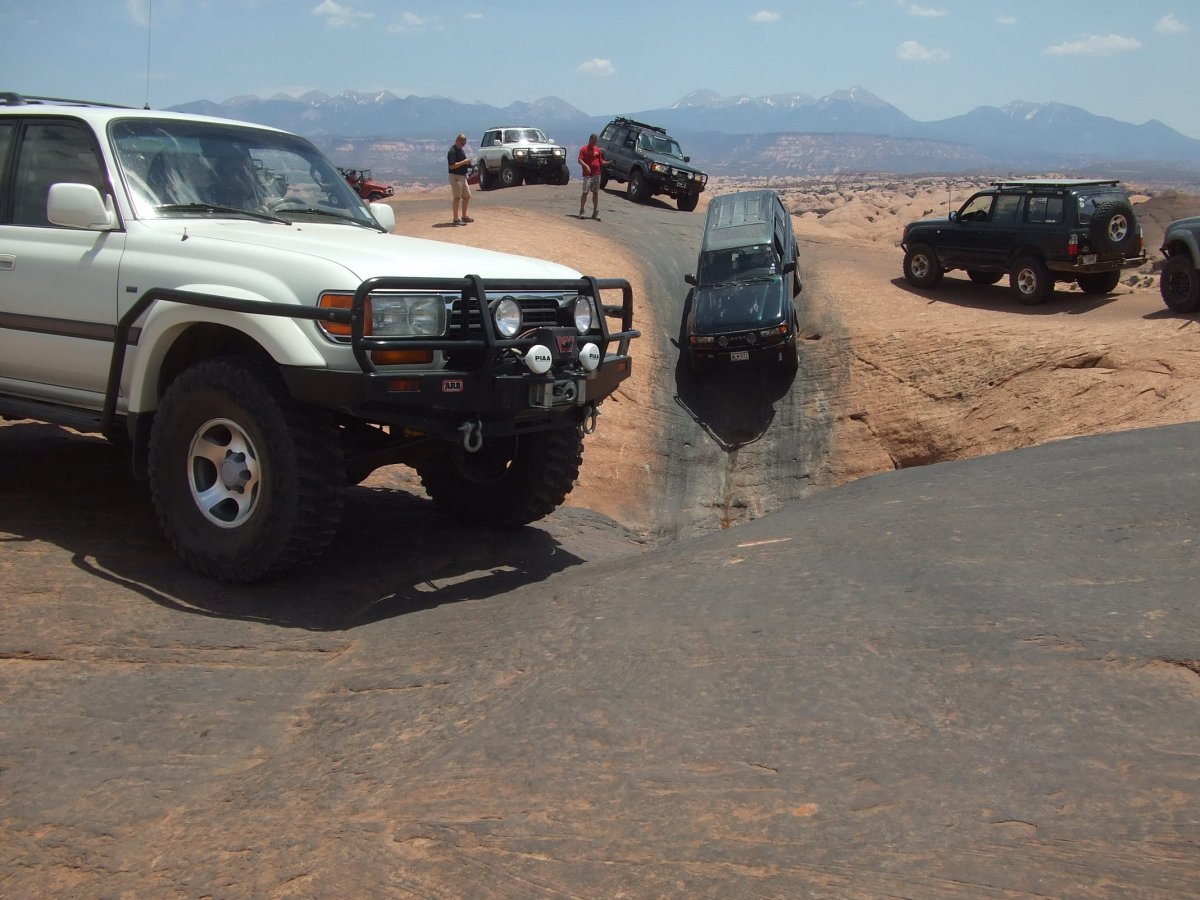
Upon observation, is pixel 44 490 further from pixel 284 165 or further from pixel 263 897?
pixel 263 897

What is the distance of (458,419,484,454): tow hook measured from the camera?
17.0ft

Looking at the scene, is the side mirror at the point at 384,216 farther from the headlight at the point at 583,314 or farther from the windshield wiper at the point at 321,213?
the headlight at the point at 583,314

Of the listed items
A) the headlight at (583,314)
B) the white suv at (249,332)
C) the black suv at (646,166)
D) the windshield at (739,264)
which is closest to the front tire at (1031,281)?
the windshield at (739,264)

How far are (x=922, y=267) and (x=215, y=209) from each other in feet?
52.3

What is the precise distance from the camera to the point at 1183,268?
48.5 ft

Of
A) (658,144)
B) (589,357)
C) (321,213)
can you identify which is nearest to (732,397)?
(321,213)

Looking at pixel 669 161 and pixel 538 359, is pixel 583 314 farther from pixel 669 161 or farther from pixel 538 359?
pixel 669 161

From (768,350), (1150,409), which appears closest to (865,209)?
(768,350)

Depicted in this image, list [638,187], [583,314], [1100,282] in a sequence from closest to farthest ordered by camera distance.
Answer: [583,314] < [1100,282] < [638,187]

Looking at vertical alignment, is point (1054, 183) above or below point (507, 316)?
above

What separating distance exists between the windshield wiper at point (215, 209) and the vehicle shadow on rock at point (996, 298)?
46.4 feet

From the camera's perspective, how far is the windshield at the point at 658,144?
30078 mm

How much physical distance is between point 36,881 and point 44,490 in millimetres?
4299

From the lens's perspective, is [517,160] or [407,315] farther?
[517,160]
